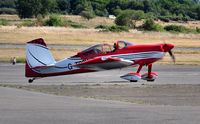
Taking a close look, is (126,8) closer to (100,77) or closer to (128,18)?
(128,18)

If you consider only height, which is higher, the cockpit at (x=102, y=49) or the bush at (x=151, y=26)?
the cockpit at (x=102, y=49)

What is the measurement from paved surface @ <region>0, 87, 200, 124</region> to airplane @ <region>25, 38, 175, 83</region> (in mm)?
7251

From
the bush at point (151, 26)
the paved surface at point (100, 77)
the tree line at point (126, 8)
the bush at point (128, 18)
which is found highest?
the paved surface at point (100, 77)

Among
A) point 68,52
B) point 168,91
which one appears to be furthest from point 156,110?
point 68,52

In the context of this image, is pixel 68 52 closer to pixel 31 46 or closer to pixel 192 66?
pixel 192 66

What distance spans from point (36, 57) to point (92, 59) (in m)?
2.36

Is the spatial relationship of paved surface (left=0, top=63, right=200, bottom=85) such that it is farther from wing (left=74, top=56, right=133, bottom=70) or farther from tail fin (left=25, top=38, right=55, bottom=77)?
wing (left=74, top=56, right=133, bottom=70)

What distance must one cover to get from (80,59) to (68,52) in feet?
64.0

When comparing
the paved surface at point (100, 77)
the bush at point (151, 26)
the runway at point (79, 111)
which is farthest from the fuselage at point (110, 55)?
the bush at point (151, 26)

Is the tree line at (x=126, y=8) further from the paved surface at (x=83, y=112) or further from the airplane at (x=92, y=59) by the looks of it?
the paved surface at (x=83, y=112)

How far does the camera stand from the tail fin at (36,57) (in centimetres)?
2667

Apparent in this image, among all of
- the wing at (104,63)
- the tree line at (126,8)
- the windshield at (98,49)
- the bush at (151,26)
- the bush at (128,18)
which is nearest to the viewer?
the wing at (104,63)

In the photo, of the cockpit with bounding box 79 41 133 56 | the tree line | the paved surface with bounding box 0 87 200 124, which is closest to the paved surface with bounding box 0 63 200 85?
the cockpit with bounding box 79 41 133 56

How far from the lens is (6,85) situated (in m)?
24.3
